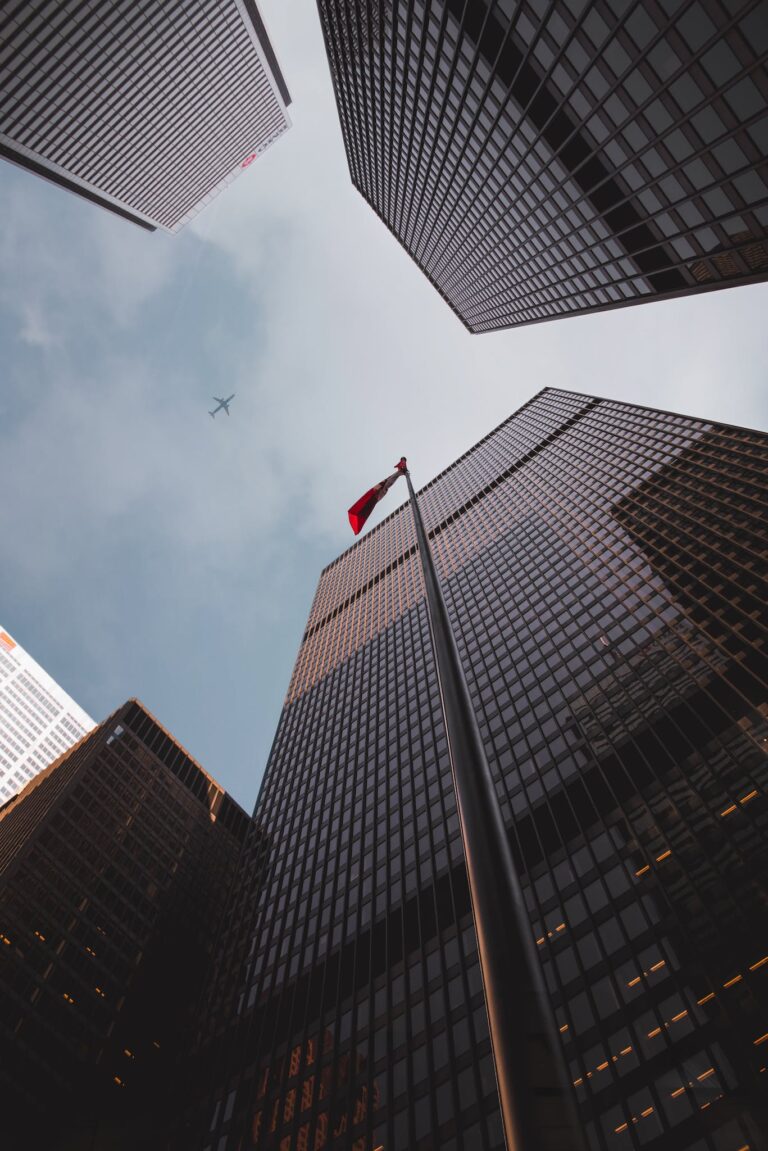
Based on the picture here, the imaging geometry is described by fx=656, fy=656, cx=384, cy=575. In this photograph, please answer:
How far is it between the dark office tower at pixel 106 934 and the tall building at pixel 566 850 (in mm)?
15526

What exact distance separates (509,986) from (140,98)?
452ft

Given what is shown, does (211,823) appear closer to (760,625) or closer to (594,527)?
(594,527)

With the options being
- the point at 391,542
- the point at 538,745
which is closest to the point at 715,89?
the point at 538,745

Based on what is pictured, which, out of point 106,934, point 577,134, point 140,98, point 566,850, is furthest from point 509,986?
point 140,98

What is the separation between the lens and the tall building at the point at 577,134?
27.5 meters

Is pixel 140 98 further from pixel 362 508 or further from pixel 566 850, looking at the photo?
pixel 566 850

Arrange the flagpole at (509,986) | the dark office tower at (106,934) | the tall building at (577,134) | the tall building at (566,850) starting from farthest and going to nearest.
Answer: the dark office tower at (106,934), the tall building at (566,850), the tall building at (577,134), the flagpole at (509,986)

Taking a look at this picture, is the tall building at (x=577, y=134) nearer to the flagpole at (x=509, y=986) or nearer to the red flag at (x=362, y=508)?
the red flag at (x=362, y=508)

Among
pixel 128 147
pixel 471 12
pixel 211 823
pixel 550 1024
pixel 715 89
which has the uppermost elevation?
pixel 128 147

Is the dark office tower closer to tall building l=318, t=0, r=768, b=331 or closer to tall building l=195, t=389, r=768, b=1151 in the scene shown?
tall building l=195, t=389, r=768, b=1151

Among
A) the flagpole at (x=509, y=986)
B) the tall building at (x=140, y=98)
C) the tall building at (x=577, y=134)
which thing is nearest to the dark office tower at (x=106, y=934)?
the flagpole at (x=509, y=986)

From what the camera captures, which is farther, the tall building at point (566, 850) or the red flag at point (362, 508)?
the tall building at point (566, 850)

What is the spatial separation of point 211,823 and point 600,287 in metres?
106

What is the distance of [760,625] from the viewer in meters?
53.1
